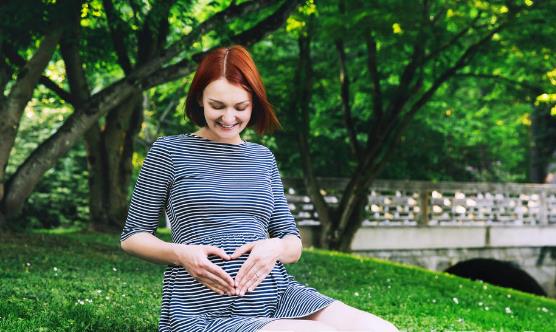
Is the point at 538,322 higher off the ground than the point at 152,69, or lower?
lower

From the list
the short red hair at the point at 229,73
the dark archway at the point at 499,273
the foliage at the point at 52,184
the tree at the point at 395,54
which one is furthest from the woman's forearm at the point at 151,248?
the foliage at the point at 52,184

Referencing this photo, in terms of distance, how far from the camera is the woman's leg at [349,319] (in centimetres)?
258

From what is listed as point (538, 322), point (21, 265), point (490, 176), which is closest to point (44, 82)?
point (21, 265)

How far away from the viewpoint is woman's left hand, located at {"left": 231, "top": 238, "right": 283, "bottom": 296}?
2.71 m

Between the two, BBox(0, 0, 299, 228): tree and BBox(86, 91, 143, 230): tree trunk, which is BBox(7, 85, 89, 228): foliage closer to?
BBox(86, 91, 143, 230): tree trunk

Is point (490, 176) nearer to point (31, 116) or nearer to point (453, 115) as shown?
point (453, 115)

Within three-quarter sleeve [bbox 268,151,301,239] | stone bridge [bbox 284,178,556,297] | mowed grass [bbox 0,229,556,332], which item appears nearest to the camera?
three-quarter sleeve [bbox 268,151,301,239]

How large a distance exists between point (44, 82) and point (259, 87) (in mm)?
9357

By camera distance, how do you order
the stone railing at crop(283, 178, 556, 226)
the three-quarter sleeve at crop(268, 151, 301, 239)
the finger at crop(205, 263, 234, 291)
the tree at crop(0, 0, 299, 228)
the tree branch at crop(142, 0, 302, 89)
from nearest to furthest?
the finger at crop(205, 263, 234, 291) → the three-quarter sleeve at crop(268, 151, 301, 239) → the tree at crop(0, 0, 299, 228) → the tree branch at crop(142, 0, 302, 89) → the stone railing at crop(283, 178, 556, 226)

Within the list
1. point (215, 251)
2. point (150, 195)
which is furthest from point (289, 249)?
point (150, 195)

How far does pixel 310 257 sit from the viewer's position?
1168cm

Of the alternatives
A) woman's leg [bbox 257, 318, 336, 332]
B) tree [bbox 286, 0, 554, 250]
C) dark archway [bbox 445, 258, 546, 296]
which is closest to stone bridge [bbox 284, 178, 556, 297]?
dark archway [bbox 445, 258, 546, 296]

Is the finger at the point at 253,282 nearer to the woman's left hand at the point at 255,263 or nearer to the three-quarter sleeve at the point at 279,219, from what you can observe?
the woman's left hand at the point at 255,263

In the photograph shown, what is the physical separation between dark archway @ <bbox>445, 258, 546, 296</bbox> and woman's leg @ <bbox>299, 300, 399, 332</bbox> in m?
17.2
